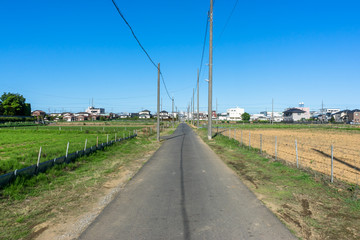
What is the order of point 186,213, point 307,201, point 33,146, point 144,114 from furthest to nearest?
point 144,114
point 33,146
point 307,201
point 186,213

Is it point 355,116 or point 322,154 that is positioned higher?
point 355,116

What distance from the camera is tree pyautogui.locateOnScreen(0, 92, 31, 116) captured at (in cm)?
8938

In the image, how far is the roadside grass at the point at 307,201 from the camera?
457cm

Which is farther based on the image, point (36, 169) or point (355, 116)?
point (355, 116)

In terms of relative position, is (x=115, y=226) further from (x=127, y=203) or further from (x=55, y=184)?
(x=55, y=184)

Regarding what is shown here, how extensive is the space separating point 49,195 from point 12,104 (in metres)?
106

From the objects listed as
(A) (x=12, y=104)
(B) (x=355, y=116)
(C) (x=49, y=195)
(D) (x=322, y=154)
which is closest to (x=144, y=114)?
(A) (x=12, y=104)

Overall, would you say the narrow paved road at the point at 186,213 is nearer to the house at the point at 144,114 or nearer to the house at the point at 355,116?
the house at the point at 355,116

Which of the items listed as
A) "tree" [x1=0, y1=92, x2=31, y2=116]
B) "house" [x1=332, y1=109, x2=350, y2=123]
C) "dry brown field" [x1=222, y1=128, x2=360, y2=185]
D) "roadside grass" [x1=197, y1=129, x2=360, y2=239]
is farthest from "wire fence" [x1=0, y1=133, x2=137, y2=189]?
"house" [x1=332, y1=109, x2=350, y2=123]

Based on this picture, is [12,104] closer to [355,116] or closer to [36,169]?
[36,169]

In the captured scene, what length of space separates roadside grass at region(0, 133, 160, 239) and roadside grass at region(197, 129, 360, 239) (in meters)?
5.12

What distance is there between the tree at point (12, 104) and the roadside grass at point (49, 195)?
102 metres

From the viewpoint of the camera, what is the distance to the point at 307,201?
6.23m

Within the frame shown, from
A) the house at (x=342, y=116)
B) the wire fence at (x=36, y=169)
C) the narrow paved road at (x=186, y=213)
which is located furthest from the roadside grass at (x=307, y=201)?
the house at (x=342, y=116)
